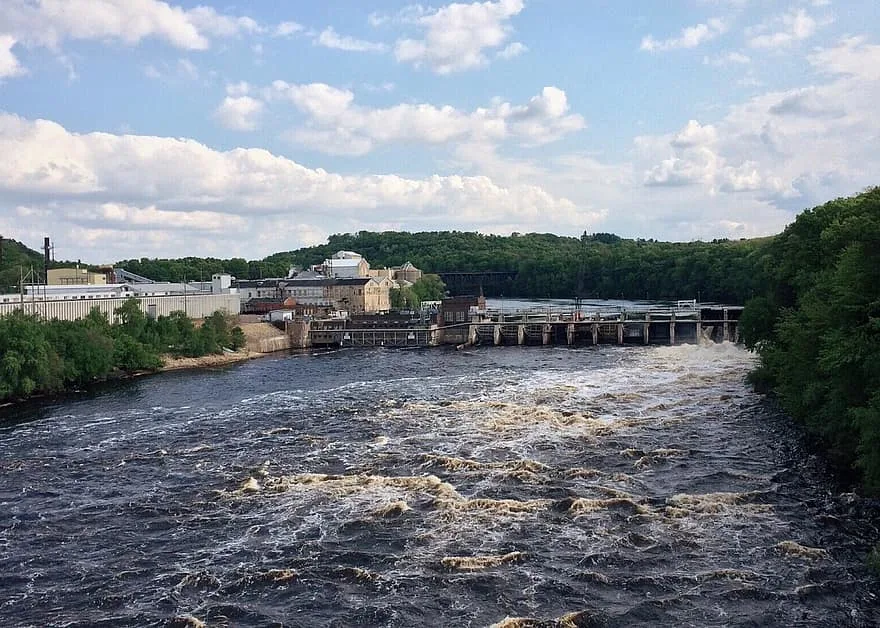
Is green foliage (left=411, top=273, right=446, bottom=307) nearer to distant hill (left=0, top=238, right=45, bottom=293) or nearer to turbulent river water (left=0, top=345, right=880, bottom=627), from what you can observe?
distant hill (left=0, top=238, right=45, bottom=293)

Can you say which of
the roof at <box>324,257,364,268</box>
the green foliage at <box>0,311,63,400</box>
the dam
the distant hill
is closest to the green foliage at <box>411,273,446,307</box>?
the roof at <box>324,257,364,268</box>

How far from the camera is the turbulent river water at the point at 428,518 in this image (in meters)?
20.8

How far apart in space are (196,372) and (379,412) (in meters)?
29.3

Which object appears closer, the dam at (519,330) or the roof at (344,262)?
the dam at (519,330)

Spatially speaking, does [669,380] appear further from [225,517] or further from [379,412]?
[225,517]

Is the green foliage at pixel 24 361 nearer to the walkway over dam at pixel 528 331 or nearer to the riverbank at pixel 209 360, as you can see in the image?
the riverbank at pixel 209 360

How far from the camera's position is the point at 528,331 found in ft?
327

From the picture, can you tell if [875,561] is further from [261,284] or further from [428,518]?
[261,284]

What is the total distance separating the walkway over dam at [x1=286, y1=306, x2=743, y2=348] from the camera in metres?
96.6

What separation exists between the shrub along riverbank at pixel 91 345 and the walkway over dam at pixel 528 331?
14.9m

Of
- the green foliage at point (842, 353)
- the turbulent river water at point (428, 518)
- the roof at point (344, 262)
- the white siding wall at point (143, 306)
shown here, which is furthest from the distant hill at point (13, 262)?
the green foliage at point (842, 353)

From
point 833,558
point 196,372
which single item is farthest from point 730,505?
point 196,372

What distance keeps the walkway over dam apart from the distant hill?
117 feet

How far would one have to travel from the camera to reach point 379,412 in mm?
48094
